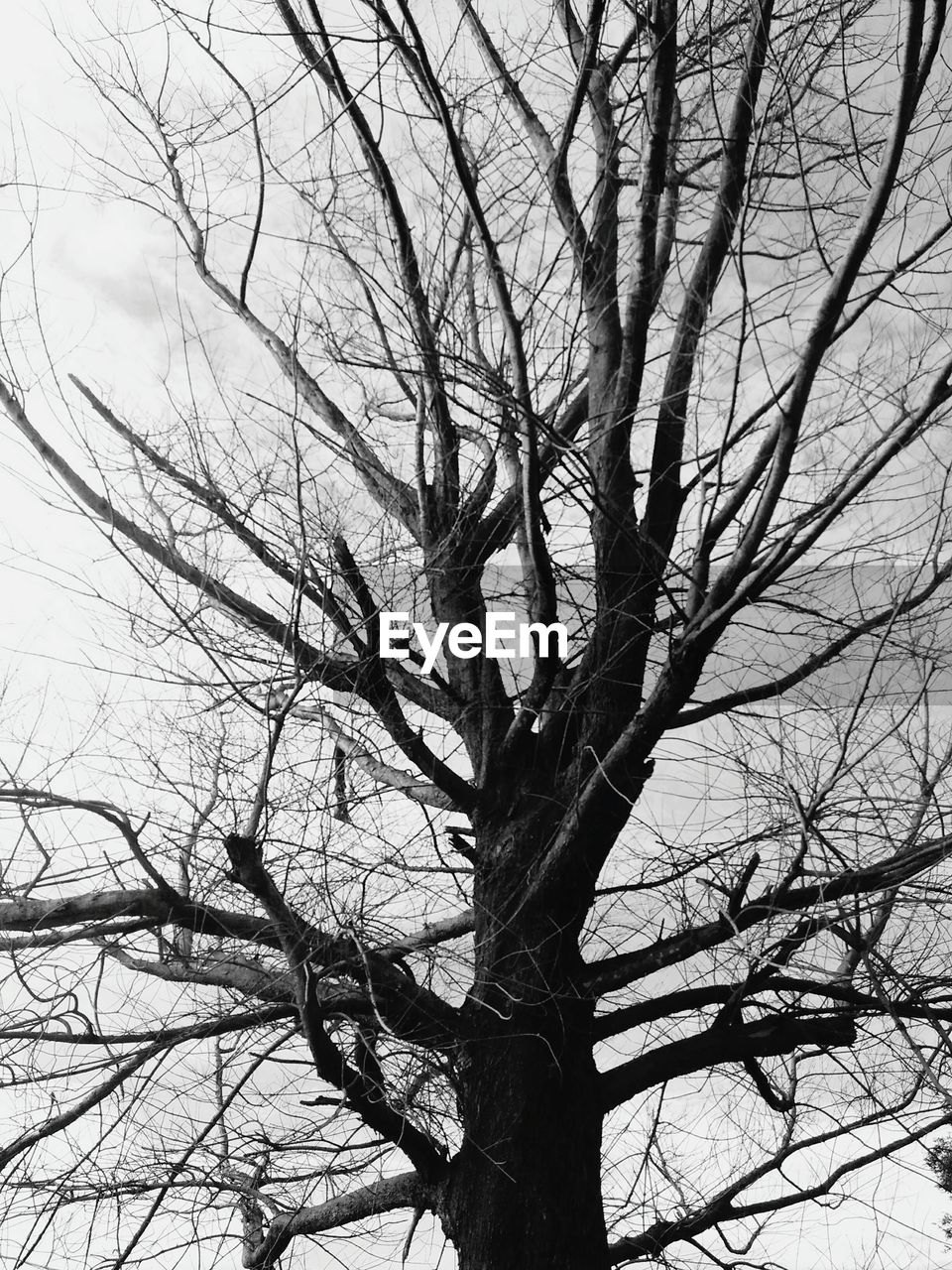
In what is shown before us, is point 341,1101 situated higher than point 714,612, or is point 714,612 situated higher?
point 714,612

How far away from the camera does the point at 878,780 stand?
259 centimetres

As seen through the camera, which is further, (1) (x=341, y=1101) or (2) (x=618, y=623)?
(2) (x=618, y=623)

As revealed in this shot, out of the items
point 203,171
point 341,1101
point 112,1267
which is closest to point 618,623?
point 341,1101

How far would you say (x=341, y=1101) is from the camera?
101 inches

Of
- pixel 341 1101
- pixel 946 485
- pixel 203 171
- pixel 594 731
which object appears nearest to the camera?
pixel 946 485

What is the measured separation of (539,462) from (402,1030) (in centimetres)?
150

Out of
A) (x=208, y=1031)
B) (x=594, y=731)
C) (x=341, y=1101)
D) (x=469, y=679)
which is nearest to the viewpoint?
(x=341, y=1101)

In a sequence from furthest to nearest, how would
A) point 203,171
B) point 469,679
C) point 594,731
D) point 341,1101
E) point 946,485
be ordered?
point 469,679, point 203,171, point 594,731, point 341,1101, point 946,485

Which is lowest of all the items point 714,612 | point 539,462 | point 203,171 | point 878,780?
point 878,780

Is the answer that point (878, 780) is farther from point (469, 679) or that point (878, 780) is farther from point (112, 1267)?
point (112, 1267)

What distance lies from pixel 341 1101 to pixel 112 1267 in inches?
27.8

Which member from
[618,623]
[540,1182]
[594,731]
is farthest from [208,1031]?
[618,623]

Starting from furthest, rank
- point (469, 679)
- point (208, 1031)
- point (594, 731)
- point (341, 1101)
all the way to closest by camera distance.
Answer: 1. point (469, 679)
2. point (594, 731)
3. point (208, 1031)
4. point (341, 1101)

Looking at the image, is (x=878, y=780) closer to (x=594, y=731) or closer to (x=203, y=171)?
(x=594, y=731)
